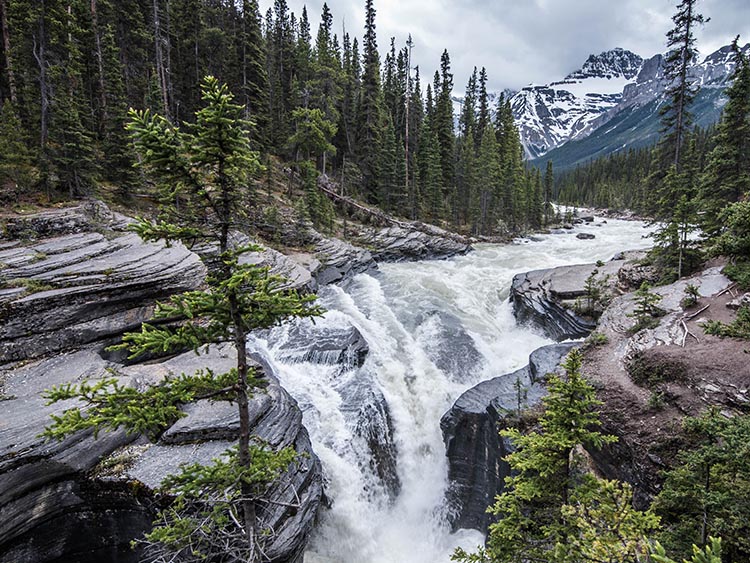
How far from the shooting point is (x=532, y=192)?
55.0 metres

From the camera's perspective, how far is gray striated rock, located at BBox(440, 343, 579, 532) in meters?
9.64

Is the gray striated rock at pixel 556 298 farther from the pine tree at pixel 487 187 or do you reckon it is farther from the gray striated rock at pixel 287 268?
the pine tree at pixel 487 187

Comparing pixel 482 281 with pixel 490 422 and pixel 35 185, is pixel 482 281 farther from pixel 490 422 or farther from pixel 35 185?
→ pixel 35 185

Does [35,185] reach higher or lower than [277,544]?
higher

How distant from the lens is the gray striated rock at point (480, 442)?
31.6ft

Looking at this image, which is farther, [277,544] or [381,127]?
[381,127]

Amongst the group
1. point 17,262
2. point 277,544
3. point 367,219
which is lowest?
point 277,544

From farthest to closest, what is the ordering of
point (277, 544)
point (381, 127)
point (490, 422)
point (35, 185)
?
1. point (381, 127)
2. point (35, 185)
3. point (490, 422)
4. point (277, 544)

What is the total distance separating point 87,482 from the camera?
614cm

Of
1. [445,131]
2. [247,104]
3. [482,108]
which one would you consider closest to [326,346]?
[247,104]

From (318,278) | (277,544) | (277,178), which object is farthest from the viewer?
(277,178)

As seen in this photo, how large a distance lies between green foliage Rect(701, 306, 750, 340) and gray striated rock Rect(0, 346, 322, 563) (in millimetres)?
10607

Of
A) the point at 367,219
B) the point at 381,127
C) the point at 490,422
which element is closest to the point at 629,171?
the point at 381,127

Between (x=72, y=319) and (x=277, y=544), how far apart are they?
7.82 metres
